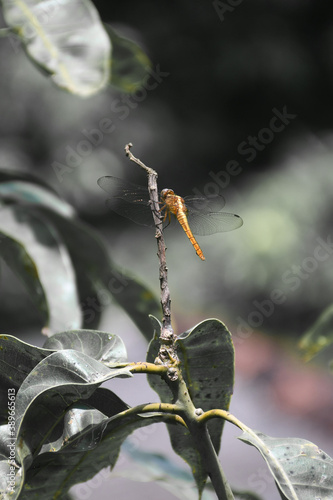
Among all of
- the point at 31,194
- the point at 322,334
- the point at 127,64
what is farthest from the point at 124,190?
the point at 322,334

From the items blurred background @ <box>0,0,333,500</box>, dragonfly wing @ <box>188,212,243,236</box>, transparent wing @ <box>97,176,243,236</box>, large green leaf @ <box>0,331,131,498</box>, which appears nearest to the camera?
large green leaf @ <box>0,331,131,498</box>

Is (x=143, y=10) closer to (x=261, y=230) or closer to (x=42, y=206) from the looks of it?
(x=261, y=230)

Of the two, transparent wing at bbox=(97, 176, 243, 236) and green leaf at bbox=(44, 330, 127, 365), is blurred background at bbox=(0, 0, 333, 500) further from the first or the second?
green leaf at bbox=(44, 330, 127, 365)

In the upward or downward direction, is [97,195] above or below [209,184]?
below

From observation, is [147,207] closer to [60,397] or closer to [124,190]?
[124,190]

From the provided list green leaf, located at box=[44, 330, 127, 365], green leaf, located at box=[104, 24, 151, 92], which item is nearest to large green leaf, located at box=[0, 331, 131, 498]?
green leaf, located at box=[44, 330, 127, 365]

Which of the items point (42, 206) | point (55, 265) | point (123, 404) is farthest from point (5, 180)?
point (123, 404)
